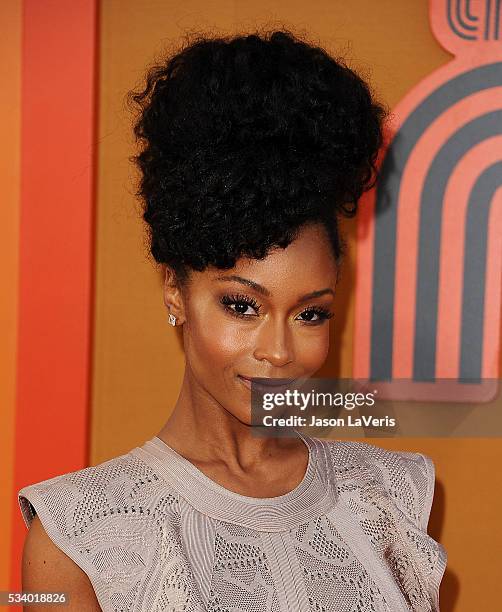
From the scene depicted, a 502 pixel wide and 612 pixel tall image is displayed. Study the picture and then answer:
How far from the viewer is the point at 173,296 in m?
1.24

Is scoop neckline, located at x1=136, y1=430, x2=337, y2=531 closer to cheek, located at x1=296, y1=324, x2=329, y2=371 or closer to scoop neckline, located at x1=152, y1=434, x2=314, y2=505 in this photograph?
scoop neckline, located at x1=152, y1=434, x2=314, y2=505

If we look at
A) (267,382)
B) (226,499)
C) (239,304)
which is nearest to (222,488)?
(226,499)

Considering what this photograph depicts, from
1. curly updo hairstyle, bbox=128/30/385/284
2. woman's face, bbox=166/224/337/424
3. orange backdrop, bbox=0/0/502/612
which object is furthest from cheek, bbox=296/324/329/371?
orange backdrop, bbox=0/0/502/612

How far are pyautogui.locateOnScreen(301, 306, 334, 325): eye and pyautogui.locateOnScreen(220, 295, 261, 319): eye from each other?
8 centimetres

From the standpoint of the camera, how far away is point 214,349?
3.88ft

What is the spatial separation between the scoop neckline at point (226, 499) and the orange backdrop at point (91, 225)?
351 millimetres

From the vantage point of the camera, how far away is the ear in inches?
48.7

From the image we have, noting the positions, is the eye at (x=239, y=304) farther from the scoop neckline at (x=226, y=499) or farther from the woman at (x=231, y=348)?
the scoop neckline at (x=226, y=499)

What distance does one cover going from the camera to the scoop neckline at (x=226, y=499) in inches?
48.2

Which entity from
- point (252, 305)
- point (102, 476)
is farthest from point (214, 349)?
point (102, 476)

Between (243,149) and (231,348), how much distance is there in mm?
279

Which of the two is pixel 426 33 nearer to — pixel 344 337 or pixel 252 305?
pixel 344 337

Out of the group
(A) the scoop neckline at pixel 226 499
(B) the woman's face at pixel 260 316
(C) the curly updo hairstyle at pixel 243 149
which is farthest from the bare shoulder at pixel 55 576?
(C) the curly updo hairstyle at pixel 243 149

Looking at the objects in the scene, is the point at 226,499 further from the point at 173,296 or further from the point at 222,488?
the point at 173,296
